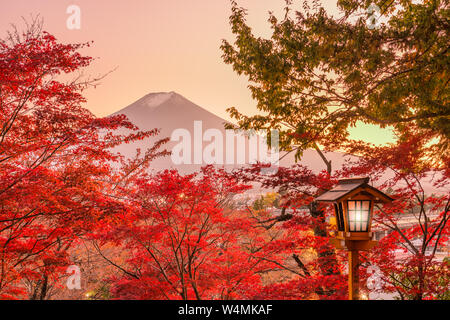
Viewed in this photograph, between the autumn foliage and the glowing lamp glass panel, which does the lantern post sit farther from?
the autumn foliage

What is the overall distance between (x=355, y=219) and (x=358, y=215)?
5 centimetres

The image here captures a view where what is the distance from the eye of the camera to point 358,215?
9.72ft

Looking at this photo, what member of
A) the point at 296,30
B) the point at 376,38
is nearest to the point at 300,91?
the point at 296,30

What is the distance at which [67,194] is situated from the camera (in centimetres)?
482

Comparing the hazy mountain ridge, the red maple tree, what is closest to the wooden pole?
the red maple tree

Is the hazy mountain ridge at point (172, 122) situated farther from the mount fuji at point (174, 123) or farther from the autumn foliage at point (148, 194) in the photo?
the autumn foliage at point (148, 194)

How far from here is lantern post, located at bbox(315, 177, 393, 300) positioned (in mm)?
2918

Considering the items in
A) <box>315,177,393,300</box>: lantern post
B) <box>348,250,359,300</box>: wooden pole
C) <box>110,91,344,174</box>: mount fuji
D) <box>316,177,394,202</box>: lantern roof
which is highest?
<box>110,91,344,174</box>: mount fuji

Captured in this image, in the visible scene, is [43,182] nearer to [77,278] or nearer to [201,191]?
[201,191]

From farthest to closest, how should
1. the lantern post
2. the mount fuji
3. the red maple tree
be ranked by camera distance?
the mount fuji < the red maple tree < the lantern post

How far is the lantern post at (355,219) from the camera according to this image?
9.57 ft

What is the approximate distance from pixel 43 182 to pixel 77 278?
556cm

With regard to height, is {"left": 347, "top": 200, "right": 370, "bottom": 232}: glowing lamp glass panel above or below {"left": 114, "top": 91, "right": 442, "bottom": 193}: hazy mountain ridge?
below
